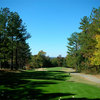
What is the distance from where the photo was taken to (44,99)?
6.65m

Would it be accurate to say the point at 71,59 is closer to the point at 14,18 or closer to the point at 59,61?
the point at 14,18

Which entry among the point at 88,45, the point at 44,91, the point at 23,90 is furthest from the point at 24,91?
the point at 88,45

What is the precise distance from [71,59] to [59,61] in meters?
42.3

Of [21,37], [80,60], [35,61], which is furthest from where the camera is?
[35,61]

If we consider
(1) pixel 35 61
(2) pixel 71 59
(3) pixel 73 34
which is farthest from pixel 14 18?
(1) pixel 35 61

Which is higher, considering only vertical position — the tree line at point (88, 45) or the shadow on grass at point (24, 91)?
the tree line at point (88, 45)

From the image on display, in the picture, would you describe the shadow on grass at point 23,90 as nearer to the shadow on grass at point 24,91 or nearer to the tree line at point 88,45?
the shadow on grass at point 24,91

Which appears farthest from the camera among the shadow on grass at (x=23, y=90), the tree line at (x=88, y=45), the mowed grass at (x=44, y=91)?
the tree line at (x=88, y=45)

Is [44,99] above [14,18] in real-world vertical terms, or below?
below

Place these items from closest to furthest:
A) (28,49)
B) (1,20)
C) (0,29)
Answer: (0,29) < (1,20) < (28,49)

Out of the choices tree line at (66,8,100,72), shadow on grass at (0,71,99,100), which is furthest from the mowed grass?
tree line at (66,8,100,72)

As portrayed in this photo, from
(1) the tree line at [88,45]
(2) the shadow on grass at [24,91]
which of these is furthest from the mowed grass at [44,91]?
(1) the tree line at [88,45]

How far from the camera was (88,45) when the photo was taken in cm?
2989

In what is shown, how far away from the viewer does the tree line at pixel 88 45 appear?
2475 centimetres
